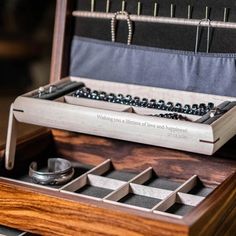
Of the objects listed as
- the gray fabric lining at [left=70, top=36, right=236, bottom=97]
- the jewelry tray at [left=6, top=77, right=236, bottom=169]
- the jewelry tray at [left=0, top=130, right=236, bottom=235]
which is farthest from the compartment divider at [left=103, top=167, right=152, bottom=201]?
the gray fabric lining at [left=70, top=36, right=236, bottom=97]

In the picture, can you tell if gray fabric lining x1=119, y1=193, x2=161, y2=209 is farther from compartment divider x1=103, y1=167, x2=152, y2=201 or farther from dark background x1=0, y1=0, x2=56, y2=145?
dark background x1=0, y1=0, x2=56, y2=145

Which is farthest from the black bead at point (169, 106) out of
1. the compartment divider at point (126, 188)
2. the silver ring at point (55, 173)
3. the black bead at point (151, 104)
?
the silver ring at point (55, 173)

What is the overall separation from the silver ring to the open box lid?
9.5 inches

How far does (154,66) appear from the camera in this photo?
1.55 metres

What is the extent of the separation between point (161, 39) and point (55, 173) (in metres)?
0.42

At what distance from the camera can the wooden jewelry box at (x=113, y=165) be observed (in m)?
1.20

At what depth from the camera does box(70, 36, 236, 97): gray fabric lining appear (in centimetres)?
148

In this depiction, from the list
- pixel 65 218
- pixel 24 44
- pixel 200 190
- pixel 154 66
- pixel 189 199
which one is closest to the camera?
pixel 65 218

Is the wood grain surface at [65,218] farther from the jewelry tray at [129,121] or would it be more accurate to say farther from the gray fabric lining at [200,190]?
the gray fabric lining at [200,190]

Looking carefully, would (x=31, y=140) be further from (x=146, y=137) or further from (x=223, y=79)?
(x=223, y=79)

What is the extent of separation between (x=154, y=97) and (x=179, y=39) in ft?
0.48

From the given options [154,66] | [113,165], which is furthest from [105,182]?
[154,66]

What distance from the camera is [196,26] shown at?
1.50 metres

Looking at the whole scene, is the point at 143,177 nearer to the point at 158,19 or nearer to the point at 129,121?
the point at 129,121
